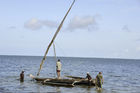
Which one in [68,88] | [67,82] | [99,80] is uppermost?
[99,80]

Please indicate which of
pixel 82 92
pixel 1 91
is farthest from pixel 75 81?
pixel 1 91

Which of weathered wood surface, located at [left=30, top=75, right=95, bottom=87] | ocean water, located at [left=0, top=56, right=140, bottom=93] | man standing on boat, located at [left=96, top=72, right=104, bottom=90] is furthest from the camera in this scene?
weathered wood surface, located at [left=30, top=75, right=95, bottom=87]

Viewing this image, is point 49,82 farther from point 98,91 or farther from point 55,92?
point 98,91

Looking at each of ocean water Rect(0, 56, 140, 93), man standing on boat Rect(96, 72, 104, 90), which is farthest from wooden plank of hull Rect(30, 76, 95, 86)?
man standing on boat Rect(96, 72, 104, 90)

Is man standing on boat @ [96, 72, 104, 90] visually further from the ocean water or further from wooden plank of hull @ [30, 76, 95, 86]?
wooden plank of hull @ [30, 76, 95, 86]

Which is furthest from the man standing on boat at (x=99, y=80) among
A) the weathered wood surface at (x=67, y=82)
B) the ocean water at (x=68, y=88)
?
the weathered wood surface at (x=67, y=82)

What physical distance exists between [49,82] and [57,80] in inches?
43.3

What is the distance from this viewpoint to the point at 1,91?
23031mm

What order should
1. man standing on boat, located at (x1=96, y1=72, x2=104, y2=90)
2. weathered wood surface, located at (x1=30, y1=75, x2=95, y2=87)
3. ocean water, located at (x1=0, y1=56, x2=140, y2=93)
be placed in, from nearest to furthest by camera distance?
man standing on boat, located at (x1=96, y1=72, x2=104, y2=90) < ocean water, located at (x1=0, y1=56, x2=140, y2=93) < weathered wood surface, located at (x1=30, y1=75, x2=95, y2=87)

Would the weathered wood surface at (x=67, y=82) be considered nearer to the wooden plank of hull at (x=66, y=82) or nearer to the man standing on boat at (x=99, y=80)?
the wooden plank of hull at (x=66, y=82)

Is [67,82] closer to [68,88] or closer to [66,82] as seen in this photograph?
[66,82]

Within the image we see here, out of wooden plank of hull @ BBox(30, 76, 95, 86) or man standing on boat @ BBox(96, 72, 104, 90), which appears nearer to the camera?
man standing on boat @ BBox(96, 72, 104, 90)

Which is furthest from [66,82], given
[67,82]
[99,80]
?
[99,80]

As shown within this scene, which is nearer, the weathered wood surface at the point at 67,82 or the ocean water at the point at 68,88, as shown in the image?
the ocean water at the point at 68,88
